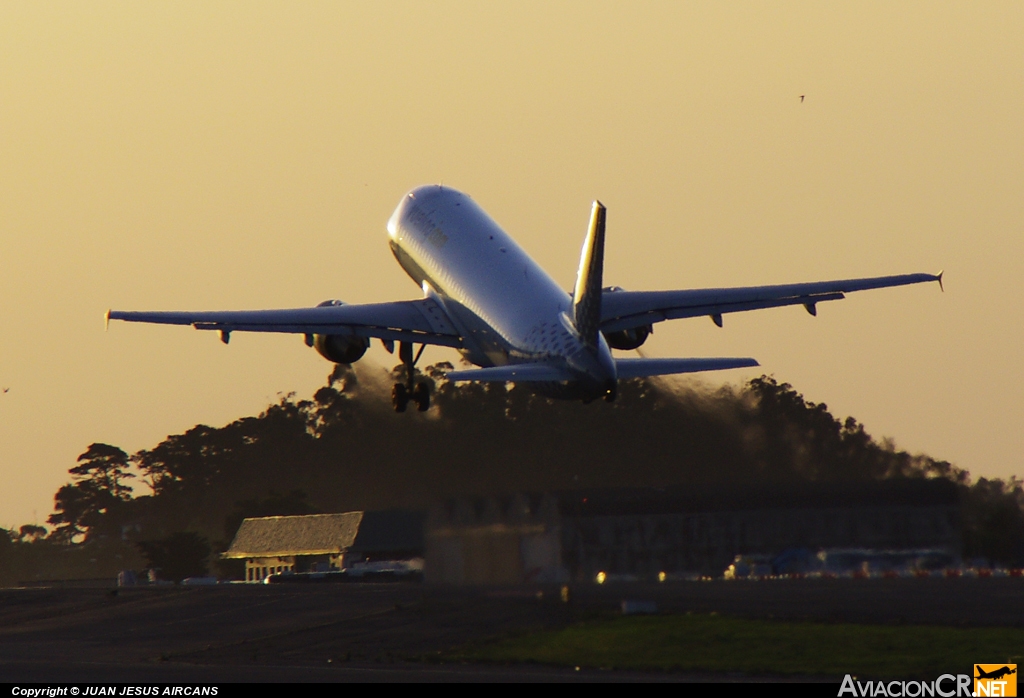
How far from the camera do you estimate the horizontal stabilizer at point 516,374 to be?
165 feet

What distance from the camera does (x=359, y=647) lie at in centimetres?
5150

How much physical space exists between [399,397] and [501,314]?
10.4 metres

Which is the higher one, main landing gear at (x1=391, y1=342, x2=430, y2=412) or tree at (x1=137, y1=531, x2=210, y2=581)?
main landing gear at (x1=391, y1=342, x2=430, y2=412)

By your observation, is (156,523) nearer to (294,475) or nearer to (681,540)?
(294,475)

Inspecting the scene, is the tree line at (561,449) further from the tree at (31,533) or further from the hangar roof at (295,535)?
the tree at (31,533)

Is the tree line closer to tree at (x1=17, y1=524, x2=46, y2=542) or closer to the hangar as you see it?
the hangar

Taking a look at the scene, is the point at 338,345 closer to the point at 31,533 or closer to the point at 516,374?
the point at 516,374

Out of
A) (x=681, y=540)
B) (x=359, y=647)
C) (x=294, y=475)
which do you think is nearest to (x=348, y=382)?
(x=294, y=475)

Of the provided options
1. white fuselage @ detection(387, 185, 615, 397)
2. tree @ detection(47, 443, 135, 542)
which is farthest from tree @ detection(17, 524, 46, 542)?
white fuselage @ detection(387, 185, 615, 397)

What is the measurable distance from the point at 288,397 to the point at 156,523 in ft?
45.1

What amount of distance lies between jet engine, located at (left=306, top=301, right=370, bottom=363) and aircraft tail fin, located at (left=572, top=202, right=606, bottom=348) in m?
12.9

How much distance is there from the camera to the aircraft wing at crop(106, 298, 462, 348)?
62750 millimetres

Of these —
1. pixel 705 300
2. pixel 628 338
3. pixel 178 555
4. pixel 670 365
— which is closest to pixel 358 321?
pixel 628 338

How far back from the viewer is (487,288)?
61.8m
